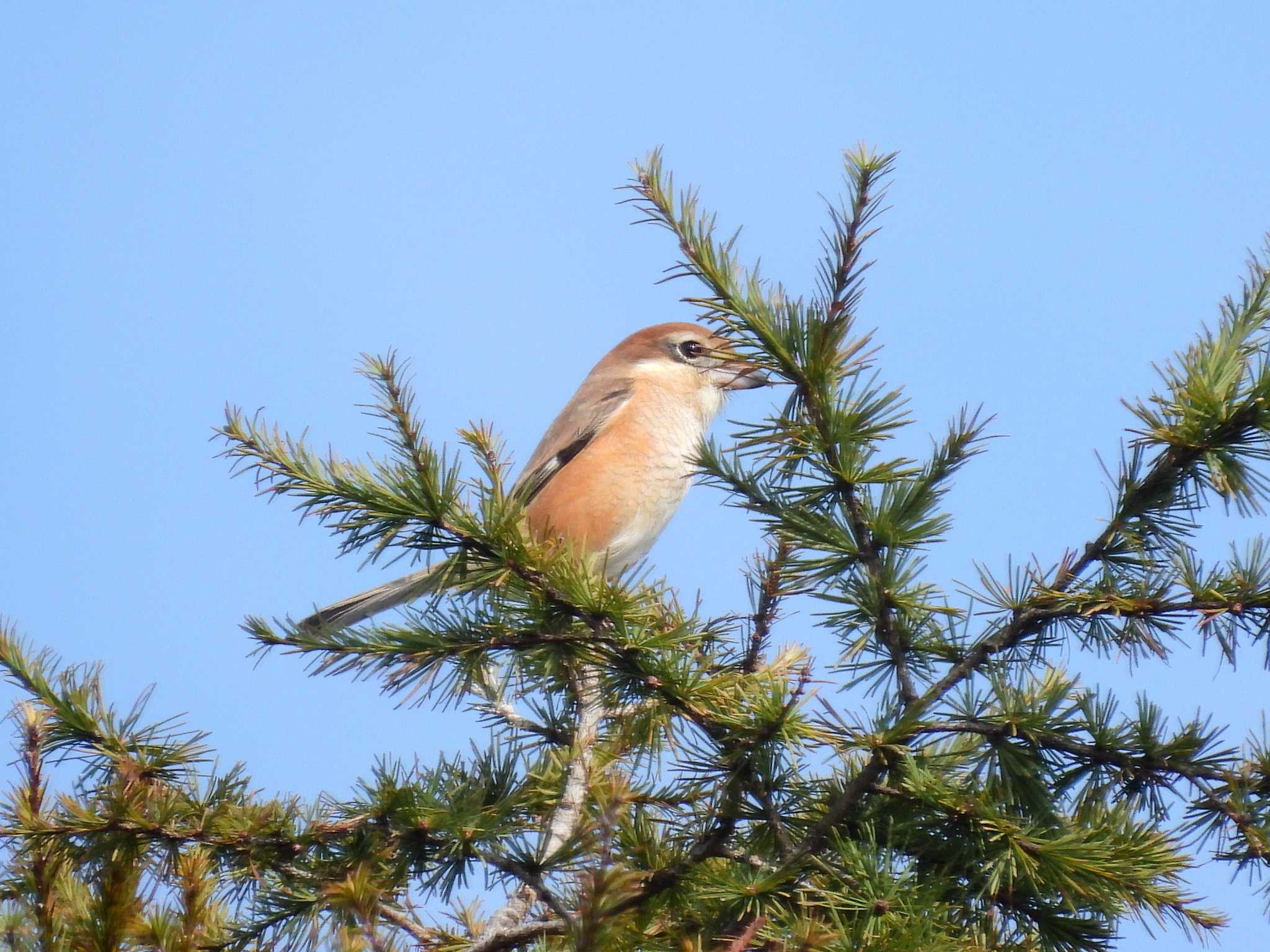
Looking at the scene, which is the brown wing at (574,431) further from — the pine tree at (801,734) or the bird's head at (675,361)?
the pine tree at (801,734)

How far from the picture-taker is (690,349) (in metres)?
4.96

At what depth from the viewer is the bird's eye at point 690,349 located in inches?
193

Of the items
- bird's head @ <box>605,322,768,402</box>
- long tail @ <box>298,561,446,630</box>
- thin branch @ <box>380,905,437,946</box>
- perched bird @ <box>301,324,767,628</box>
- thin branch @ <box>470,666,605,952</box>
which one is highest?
bird's head @ <box>605,322,768,402</box>

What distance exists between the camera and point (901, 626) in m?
2.19

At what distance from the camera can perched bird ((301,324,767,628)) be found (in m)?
4.16

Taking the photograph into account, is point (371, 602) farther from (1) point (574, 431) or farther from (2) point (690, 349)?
(2) point (690, 349)

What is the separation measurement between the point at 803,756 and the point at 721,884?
11.3 inches

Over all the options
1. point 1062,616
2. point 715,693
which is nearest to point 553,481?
point 715,693

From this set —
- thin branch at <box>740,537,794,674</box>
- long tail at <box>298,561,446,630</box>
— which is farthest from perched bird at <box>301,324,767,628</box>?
thin branch at <box>740,537,794,674</box>

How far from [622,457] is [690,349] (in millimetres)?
902

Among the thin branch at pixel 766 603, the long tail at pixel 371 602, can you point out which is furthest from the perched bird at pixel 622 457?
the thin branch at pixel 766 603

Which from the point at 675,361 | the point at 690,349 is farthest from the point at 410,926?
the point at 690,349

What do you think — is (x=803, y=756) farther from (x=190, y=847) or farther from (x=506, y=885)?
(x=190, y=847)

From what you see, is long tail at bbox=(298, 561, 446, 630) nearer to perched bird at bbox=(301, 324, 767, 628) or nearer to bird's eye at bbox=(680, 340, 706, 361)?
→ perched bird at bbox=(301, 324, 767, 628)
